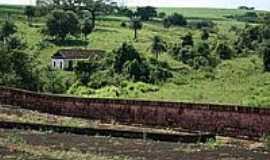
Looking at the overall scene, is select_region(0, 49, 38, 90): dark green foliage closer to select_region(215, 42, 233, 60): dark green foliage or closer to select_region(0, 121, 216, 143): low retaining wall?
select_region(0, 121, 216, 143): low retaining wall

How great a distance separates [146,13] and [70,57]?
4215 centimetres

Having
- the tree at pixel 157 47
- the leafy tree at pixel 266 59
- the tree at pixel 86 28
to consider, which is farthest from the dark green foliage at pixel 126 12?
the leafy tree at pixel 266 59

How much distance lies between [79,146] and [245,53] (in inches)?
1667

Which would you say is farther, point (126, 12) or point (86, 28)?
point (126, 12)

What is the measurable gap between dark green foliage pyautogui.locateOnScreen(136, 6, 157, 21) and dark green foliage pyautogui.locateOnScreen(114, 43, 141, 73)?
49.0 meters

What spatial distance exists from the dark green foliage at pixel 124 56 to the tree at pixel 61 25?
2068 centimetres

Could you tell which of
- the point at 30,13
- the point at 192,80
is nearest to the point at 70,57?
the point at 192,80

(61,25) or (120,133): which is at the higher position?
(120,133)

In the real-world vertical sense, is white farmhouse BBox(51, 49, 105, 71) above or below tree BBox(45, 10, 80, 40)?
below

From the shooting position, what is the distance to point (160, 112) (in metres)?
22.0

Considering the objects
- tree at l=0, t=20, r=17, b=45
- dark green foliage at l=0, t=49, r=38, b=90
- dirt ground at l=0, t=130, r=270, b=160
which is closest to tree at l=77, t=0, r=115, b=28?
tree at l=0, t=20, r=17, b=45

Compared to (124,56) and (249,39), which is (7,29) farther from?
(249,39)

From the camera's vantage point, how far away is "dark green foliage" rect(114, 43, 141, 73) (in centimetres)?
4684

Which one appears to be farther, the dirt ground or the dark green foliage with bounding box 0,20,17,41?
the dark green foliage with bounding box 0,20,17,41
